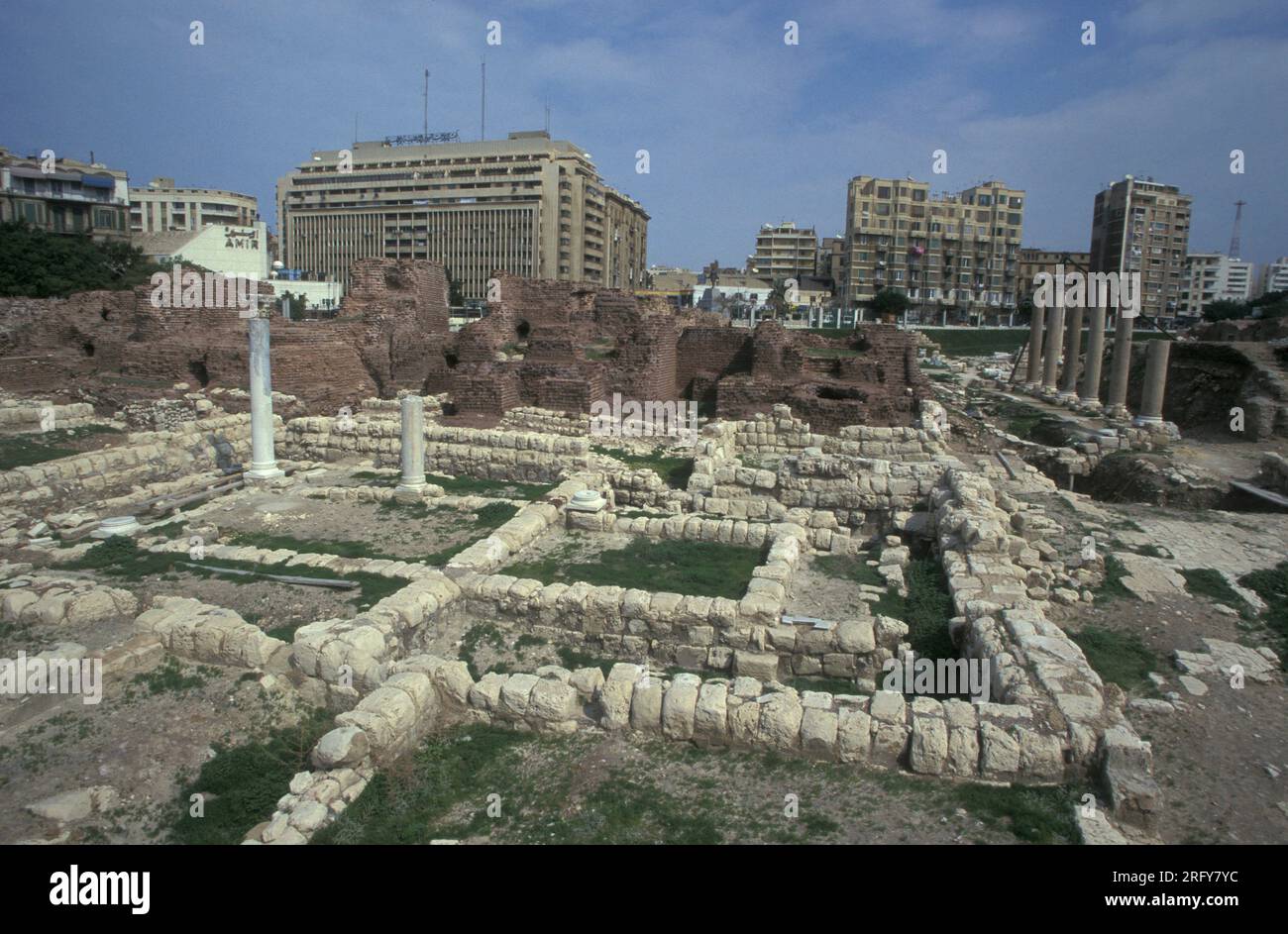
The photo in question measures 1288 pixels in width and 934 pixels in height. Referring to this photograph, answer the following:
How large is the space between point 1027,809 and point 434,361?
75.4 ft

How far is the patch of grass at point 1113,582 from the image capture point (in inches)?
337

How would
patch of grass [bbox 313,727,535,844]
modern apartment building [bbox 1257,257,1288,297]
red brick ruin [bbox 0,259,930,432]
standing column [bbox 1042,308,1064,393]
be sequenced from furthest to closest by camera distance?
modern apartment building [bbox 1257,257,1288,297] < standing column [bbox 1042,308,1064,393] < red brick ruin [bbox 0,259,930,432] < patch of grass [bbox 313,727,535,844]

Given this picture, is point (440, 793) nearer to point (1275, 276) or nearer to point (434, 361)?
point (434, 361)

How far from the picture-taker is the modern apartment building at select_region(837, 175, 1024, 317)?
8562 cm

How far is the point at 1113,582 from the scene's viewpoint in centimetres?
885

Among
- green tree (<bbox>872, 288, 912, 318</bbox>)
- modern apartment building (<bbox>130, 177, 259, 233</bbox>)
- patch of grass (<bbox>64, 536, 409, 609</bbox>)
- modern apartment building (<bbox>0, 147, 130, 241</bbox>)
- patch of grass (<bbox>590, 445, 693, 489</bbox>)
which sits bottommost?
patch of grass (<bbox>64, 536, 409, 609</bbox>)

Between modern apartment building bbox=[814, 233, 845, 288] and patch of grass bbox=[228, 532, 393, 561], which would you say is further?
modern apartment building bbox=[814, 233, 845, 288]

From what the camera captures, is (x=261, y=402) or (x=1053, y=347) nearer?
(x=261, y=402)

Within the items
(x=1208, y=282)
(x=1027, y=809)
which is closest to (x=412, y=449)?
(x=1027, y=809)

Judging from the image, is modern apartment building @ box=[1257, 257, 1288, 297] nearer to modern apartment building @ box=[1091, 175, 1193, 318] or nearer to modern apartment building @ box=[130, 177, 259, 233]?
modern apartment building @ box=[1091, 175, 1193, 318]

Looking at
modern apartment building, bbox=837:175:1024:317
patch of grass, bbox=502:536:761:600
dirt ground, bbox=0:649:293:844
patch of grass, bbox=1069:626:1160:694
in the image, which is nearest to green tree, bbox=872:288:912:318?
modern apartment building, bbox=837:175:1024:317

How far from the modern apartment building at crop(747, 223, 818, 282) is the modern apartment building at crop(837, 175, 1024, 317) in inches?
680
